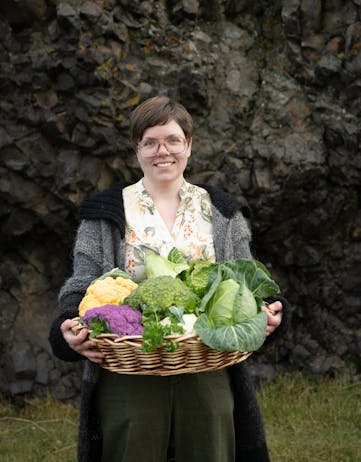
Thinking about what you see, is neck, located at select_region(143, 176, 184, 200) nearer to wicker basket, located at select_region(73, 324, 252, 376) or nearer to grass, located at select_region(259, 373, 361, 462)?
wicker basket, located at select_region(73, 324, 252, 376)

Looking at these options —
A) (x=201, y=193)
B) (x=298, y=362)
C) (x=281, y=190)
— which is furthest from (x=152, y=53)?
(x=298, y=362)

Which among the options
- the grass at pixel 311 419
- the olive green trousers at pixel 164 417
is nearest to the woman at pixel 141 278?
the olive green trousers at pixel 164 417

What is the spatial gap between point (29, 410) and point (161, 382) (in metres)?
2.74

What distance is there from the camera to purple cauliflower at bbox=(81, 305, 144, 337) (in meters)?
2.06

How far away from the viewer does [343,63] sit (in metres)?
4.72

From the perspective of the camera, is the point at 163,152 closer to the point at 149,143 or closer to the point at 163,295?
the point at 149,143

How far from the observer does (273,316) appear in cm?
251

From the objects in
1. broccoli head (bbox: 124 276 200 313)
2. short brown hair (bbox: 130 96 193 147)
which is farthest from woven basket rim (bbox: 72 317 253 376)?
short brown hair (bbox: 130 96 193 147)

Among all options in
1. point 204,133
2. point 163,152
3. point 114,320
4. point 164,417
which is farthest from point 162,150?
point 204,133

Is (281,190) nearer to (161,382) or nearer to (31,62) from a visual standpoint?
(31,62)

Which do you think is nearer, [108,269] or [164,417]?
[164,417]

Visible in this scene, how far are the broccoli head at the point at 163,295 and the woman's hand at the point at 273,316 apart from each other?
38 cm

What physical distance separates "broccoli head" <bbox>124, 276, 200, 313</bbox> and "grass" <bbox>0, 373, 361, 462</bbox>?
7.01 ft

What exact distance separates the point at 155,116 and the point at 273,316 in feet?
3.18
